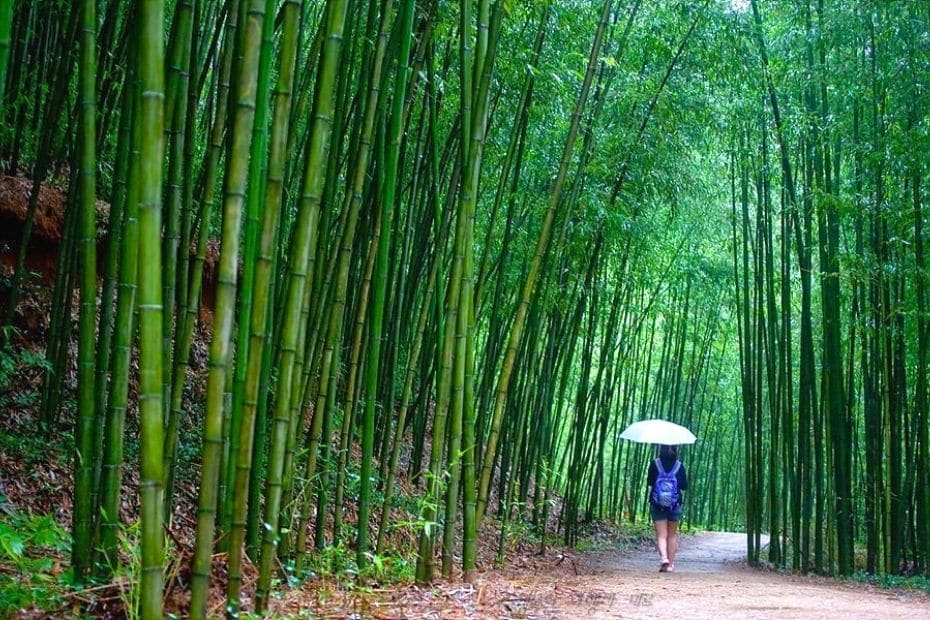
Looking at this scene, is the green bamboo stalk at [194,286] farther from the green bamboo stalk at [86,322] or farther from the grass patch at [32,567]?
the grass patch at [32,567]

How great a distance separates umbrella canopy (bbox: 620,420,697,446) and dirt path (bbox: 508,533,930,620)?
37.9 inches

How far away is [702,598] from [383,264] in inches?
90.1

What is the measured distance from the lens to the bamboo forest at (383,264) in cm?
226

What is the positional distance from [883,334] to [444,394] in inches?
174

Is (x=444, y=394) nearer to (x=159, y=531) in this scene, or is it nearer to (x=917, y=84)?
(x=159, y=531)

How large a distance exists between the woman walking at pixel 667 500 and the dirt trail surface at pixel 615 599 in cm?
25

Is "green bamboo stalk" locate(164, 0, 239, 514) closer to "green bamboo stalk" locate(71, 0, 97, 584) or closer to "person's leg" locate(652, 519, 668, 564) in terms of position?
"green bamboo stalk" locate(71, 0, 97, 584)

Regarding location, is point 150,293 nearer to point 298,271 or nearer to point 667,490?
point 298,271

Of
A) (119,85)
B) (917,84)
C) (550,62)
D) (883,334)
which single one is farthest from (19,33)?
(883,334)

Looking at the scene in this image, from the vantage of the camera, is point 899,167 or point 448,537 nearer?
point 448,537

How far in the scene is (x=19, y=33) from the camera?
4.46m

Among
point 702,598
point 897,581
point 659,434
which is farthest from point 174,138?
point 897,581

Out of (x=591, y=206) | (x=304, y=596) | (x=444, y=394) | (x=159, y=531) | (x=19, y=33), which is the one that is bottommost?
(x=304, y=596)

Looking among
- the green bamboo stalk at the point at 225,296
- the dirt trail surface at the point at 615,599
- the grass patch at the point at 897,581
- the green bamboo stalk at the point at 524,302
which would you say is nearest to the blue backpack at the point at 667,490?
the dirt trail surface at the point at 615,599
